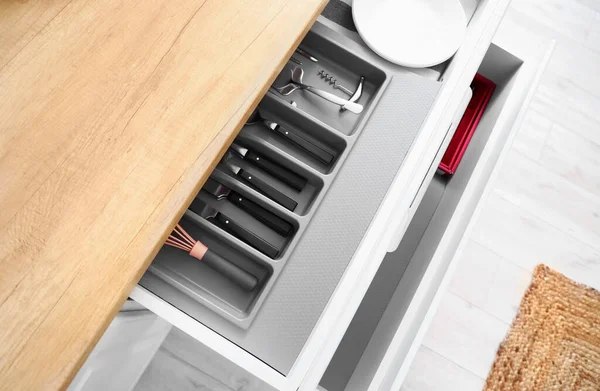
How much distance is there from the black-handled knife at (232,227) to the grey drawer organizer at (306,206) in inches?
0.8

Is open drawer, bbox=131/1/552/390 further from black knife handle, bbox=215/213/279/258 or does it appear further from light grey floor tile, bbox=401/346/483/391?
light grey floor tile, bbox=401/346/483/391

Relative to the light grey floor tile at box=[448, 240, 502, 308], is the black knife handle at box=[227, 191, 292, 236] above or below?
below

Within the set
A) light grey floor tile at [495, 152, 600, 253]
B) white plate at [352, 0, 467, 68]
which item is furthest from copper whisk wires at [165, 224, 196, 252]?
light grey floor tile at [495, 152, 600, 253]

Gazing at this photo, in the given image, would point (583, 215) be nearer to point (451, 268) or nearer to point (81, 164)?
point (451, 268)

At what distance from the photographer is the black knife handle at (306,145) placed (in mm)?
940

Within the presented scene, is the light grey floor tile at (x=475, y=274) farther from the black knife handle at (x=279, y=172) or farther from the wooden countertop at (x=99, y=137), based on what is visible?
the wooden countertop at (x=99, y=137)

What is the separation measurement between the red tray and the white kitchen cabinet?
0.80m

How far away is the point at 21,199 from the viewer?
2.02 feet

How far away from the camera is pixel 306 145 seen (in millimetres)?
943

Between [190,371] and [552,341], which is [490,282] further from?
[190,371]

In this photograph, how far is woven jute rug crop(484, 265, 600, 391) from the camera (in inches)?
62.7

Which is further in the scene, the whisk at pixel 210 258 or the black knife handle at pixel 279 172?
the black knife handle at pixel 279 172

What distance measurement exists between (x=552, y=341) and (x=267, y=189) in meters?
1.26

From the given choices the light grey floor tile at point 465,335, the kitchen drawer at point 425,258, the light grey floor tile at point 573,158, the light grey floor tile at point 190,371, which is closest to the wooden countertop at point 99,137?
the kitchen drawer at point 425,258
